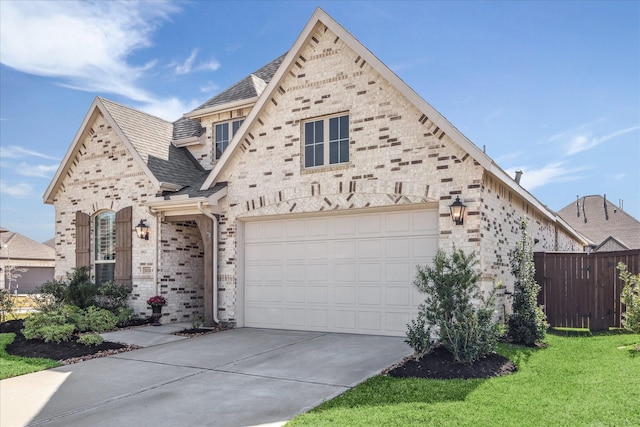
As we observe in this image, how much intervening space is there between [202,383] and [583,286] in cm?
938

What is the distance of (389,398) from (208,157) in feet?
37.5

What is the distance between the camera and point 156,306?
13.1 meters

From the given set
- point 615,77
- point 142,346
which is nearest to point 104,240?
point 142,346

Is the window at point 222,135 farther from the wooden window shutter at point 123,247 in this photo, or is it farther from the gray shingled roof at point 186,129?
the wooden window shutter at point 123,247

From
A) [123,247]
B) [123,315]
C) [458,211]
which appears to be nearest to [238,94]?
[123,247]

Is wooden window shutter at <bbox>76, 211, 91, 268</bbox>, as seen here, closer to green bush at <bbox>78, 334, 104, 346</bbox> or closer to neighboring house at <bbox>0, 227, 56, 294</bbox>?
green bush at <bbox>78, 334, 104, 346</bbox>

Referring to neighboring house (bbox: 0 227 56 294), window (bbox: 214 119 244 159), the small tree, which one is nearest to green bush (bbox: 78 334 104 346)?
window (bbox: 214 119 244 159)

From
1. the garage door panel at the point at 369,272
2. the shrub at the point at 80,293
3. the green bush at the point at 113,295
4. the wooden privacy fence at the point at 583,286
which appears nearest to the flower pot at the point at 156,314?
the green bush at the point at 113,295

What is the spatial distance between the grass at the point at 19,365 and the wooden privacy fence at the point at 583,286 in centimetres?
1085

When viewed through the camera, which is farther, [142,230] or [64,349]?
[142,230]

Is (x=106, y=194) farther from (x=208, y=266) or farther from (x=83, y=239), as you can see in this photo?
(x=208, y=266)

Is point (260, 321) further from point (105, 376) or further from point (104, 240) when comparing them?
point (104, 240)

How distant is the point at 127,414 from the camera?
5914mm

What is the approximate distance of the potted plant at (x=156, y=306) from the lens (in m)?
13.0
